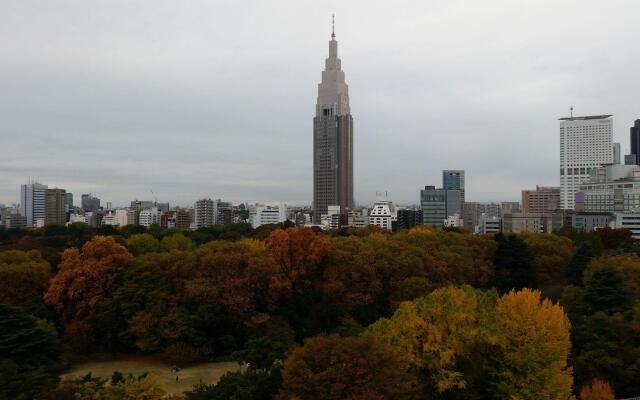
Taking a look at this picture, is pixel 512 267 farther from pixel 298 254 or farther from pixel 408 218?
pixel 408 218

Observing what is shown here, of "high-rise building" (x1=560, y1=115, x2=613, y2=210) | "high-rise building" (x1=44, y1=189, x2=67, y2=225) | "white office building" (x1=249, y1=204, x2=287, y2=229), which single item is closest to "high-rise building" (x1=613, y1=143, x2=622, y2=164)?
"high-rise building" (x1=560, y1=115, x2=613, y2=210)

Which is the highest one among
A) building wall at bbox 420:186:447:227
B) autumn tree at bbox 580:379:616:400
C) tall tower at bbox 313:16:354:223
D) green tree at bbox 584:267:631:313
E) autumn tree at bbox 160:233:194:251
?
tall tower at bbox 313:16:354:223

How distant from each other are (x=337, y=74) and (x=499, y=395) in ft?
294

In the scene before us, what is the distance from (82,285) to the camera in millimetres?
23375

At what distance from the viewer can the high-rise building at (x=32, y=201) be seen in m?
116

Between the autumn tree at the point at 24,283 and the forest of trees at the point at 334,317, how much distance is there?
0.24 ft

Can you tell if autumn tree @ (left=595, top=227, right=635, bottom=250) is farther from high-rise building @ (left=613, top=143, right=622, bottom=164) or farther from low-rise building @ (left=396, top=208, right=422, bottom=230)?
high-rise building @ (left=613, top=143, right=622, bottom=164)

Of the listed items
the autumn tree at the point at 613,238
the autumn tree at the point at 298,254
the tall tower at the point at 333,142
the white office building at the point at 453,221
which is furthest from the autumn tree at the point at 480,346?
the tall tower at the point at 333,142

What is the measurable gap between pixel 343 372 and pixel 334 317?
12.7 metres

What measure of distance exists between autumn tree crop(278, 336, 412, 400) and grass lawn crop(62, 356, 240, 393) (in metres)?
7.16

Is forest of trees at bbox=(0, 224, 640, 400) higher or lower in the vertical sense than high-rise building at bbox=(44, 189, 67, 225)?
lower

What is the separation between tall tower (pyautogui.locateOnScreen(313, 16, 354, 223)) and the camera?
9831 centimetres

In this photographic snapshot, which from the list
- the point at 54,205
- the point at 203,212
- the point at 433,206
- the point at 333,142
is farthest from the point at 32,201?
the point at 433,206

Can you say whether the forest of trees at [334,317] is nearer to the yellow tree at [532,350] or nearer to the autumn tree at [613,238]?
the yellow tree at [532,350]
